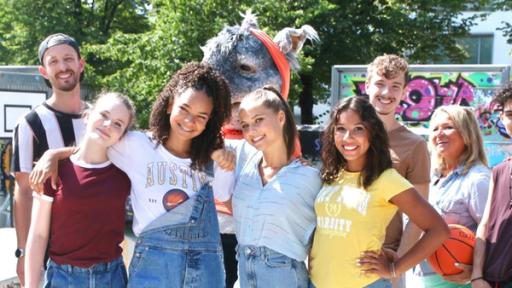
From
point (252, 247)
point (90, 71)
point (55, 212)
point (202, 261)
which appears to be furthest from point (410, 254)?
point (90, 71)

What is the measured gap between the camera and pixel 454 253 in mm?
3117

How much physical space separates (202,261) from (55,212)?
70 cm

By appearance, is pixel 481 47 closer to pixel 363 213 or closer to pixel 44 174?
pixel 363 213

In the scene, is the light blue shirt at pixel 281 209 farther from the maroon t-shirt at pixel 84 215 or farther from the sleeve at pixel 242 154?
the maroon t-shirt at pixel 84 215

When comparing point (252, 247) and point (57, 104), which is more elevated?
point (57, 104)

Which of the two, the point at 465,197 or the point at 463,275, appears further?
the point at 465,197

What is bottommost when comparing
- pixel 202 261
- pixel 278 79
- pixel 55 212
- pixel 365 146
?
pixel 202 261

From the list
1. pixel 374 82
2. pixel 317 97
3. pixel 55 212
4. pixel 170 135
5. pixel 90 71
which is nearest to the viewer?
pixel 55 212

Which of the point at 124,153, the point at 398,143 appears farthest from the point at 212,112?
the point at 398,143

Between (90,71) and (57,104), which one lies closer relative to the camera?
(57,104)

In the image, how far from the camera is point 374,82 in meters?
3.46

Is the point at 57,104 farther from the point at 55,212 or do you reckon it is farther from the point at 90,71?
the point at 90,71

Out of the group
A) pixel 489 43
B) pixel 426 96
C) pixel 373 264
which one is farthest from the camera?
pixel 489 43

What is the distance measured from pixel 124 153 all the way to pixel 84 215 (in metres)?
0.34
